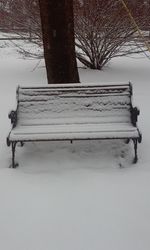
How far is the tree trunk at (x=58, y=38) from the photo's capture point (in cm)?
611

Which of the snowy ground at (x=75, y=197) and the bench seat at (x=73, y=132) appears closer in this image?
the snowy ground at (x=75, y=197)

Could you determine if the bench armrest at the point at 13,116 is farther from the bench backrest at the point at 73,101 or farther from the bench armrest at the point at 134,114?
the bench armrest at the point at 134,114

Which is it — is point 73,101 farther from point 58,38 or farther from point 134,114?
point 58,38

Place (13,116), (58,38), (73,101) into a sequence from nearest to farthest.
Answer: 1. (13,116)
2. (73,101)
3. (58,38)

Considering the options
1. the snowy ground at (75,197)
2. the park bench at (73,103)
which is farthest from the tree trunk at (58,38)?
the snowy ground at (75,197)

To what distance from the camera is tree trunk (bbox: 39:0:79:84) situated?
611 centimetres

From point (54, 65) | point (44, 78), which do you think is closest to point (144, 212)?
point (54, 65)

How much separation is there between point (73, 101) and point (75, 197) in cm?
164

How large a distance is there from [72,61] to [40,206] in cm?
275

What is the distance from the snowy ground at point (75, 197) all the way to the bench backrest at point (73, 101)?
41 centimetres

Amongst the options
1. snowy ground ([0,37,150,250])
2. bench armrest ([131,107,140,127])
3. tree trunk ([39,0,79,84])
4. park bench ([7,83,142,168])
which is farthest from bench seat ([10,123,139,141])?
tree trunk ([39,0,79,84])

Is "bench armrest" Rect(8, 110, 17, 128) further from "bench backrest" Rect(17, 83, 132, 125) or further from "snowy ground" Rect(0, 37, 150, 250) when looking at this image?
"snowy ground" Rect(0, 37, 150, 250)

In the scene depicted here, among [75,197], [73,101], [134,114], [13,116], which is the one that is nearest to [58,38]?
[73,101]

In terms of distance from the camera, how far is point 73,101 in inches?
226
